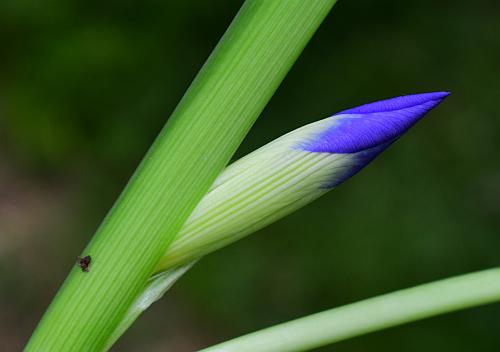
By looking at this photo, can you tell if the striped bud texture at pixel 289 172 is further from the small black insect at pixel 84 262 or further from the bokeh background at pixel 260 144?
the bokeh background at pixel 260 144

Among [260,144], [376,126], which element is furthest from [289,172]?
[260,144]

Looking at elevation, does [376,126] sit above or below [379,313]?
above

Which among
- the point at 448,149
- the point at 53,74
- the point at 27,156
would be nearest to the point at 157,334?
the point at 27,156

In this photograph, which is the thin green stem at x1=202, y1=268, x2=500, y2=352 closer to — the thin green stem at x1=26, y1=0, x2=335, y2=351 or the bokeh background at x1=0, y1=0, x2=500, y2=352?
the thin green stem at x1=26, y1=0, x2=335, y2=351

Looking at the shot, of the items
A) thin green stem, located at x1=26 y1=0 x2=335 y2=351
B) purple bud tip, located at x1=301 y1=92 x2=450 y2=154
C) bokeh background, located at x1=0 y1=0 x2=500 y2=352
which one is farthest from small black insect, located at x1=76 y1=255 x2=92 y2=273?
bokeh background, located at x1=0 y1=0 x2=500 y2=352

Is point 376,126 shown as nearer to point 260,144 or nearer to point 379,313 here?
point 379,313
